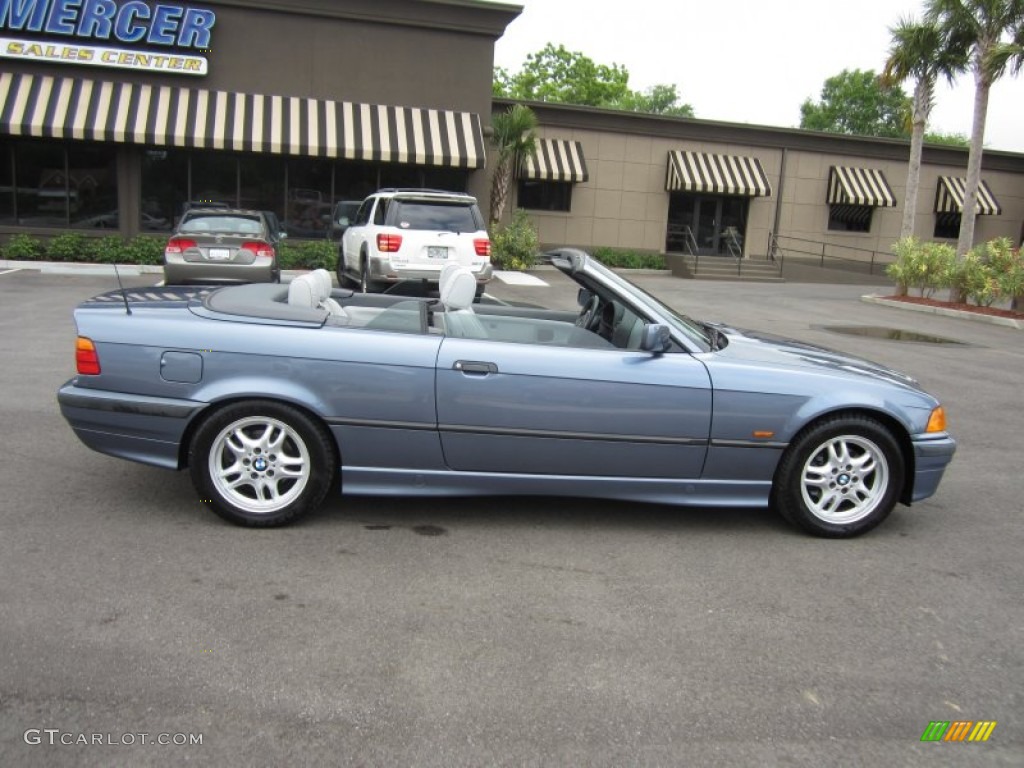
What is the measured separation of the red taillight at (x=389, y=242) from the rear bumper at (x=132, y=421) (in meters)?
9.22

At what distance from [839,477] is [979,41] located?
890 inches

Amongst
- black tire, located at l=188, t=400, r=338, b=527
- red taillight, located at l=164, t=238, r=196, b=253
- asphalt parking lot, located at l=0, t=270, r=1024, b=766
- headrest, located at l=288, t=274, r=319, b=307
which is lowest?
asphalt parking lot, located at l=0, t=270, r=1024, b=766

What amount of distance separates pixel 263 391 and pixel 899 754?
314cm

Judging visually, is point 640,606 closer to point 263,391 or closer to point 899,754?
point 899,754

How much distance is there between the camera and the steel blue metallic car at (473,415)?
14.4 feet

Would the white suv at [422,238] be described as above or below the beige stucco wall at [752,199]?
below

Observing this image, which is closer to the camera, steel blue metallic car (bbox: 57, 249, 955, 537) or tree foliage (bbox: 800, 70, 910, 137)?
steel blue metallic car (bbox: 57, 249, 955, 537)

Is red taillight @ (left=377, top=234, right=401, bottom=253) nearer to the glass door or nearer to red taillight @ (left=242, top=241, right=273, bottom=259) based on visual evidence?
red taillight @ (left=242, top=241, right=273, bottom=259)

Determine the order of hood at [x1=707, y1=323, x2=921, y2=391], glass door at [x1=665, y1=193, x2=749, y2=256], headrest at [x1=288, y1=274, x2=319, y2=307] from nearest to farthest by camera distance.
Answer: hood at [x1=707, y1=323, x2=921, y2=391], headrest at [x1=288, y1=274, x2=319, y2=307], glass door at [x1=665, y1=193, x2=749, y2=256]

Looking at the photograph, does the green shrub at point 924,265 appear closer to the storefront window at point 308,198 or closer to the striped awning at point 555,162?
the striped awning at point 555,162

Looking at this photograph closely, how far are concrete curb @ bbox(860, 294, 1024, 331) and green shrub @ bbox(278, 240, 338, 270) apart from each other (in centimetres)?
1291

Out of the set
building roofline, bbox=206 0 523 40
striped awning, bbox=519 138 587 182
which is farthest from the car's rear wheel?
striped awning, bbox=519 138 587 182

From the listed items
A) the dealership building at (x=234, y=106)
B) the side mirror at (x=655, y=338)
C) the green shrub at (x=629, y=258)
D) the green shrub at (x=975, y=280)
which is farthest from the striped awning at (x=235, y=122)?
the side mirror at (x=655, y=338)

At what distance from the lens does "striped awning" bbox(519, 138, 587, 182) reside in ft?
84.3
